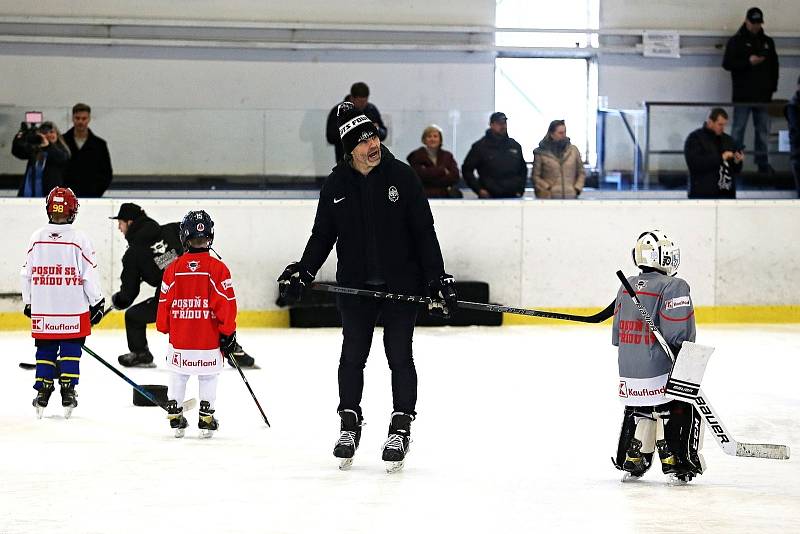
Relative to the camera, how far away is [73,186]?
10.4 m

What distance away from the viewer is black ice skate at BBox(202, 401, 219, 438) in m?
5.68

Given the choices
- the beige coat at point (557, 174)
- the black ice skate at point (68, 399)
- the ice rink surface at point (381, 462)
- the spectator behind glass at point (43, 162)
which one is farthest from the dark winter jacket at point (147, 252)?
the beige coat at point (557, 174)

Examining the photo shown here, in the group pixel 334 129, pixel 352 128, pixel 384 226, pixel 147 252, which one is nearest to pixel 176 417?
pixel 384 226

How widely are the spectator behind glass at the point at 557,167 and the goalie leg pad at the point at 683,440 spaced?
6371 millimetres

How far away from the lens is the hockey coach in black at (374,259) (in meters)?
4.91

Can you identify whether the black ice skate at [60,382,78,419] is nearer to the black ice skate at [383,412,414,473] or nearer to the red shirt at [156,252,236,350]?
the red shirt at [156,252,236,350]

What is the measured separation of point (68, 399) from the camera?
20.4 ft

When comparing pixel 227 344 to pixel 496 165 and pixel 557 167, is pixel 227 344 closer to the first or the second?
pixel 496 165

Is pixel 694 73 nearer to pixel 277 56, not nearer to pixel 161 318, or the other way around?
pixel 277 56

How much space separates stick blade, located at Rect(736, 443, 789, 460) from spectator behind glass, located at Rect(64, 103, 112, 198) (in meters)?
6.85

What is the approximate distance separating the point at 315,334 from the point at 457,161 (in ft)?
7.57

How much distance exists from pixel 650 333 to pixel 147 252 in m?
3.68

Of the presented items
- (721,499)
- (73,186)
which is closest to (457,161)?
(73,186)

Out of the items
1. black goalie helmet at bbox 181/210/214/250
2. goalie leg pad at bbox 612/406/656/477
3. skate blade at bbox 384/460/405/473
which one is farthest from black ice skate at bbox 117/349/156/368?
goalie leg pad at bbox 612/406/656/477
